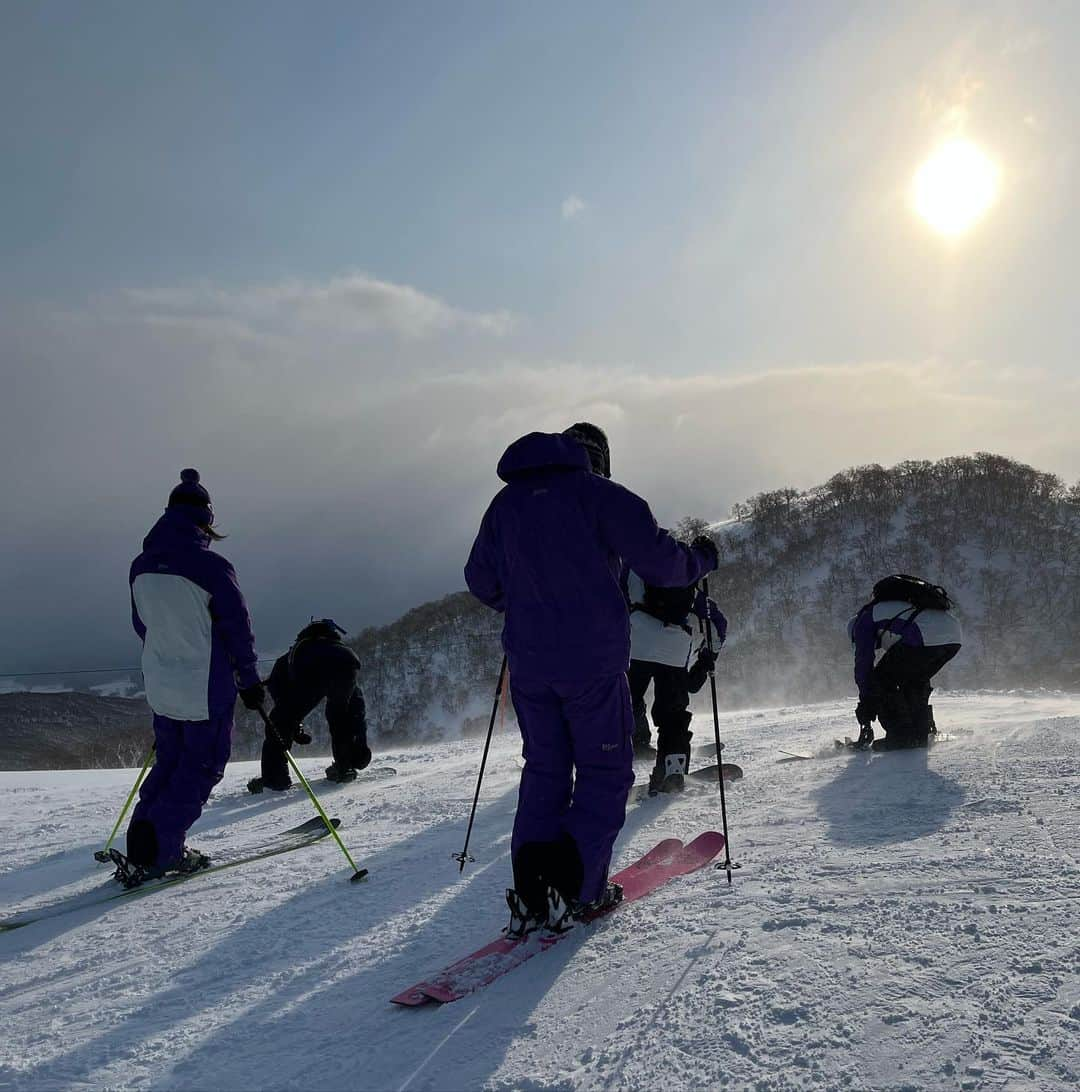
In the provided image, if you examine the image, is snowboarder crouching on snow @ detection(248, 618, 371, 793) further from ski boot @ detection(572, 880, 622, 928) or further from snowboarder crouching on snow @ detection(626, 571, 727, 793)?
ski boot @ detection(572, 880, 622, 928)

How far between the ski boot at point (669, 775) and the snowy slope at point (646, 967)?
1.94 feet

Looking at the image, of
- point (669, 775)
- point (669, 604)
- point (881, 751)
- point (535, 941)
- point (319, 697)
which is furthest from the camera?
point (319, 697)

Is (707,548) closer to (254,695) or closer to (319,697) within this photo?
(254,695)

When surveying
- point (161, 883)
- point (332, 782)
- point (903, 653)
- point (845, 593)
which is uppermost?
point (845, 593)

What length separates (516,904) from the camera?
297 centimetres

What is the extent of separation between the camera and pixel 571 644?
315 cm

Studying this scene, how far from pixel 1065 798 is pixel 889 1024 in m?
2.55

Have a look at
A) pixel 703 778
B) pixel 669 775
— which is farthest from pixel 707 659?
pixel 703 778

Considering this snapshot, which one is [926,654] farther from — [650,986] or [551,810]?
[650,986]

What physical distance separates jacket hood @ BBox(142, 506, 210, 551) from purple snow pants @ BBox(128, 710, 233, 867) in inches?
40.7

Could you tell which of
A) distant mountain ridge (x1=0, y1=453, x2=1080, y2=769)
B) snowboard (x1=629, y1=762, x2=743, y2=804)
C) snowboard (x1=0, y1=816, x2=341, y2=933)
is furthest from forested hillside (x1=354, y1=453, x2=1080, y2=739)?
snowboard (x1=0, y1=816, x2=341, y2=933)

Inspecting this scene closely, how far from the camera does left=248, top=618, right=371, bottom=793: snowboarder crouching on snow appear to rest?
7.48 metres

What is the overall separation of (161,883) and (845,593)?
75890 millimetres

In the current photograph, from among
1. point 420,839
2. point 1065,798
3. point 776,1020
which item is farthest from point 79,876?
point 1065,798
